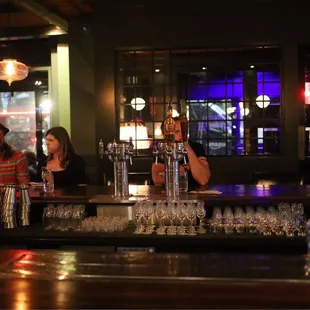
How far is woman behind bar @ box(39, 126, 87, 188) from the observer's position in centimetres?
378

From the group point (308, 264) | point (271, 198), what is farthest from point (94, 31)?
point (308, 264)

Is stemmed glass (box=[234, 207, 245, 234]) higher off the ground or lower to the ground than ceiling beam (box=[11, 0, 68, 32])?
lower

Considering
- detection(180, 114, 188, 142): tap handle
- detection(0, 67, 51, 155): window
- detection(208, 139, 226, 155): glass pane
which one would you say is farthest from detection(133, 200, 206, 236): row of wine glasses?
detection(0, 67, 51, 155): window

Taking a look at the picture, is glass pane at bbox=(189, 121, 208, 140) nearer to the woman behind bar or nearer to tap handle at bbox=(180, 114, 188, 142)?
the woman behind bar

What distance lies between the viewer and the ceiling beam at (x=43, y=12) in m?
5.35

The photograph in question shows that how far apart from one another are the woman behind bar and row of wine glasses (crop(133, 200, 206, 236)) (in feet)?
3.82

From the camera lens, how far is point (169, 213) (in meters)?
2.71

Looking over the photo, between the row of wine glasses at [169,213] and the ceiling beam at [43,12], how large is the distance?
11.2 ft

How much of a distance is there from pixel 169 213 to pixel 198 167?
0.72m

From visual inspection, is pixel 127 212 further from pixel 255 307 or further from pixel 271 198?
pixel 255 307

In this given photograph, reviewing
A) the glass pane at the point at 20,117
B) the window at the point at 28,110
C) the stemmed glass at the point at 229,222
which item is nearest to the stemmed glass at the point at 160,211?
the stemmed glass at the point at 229,222

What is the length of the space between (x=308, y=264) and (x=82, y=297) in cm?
86

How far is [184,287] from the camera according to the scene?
1607 millimetres

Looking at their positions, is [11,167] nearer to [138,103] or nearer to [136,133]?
[136,133]
